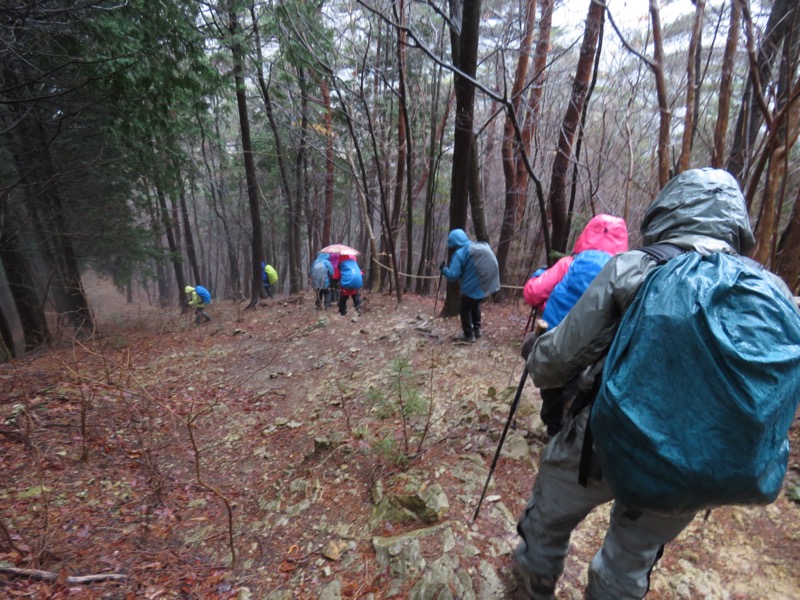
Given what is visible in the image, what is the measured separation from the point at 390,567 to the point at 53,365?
20.1ft

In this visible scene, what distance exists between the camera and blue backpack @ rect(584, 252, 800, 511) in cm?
106

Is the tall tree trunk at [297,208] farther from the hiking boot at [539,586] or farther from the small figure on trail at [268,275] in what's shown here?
the hiking boot at [539,586]

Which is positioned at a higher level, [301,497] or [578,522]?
[578,522]

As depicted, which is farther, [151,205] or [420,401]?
[151,205]

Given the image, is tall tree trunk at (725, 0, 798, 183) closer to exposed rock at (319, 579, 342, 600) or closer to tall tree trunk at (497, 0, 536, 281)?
tall tree trunk at (497, 0, 536, 281)

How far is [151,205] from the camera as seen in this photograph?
11.4 meters

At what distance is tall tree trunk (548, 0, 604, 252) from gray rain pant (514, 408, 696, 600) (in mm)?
6733

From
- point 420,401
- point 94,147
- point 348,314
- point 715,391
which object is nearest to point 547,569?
point 715,391

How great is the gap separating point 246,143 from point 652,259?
12.8 metres

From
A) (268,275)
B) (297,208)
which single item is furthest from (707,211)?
(297,208)

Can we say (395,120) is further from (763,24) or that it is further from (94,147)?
(763,24)

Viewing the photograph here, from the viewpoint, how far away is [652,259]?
141cm

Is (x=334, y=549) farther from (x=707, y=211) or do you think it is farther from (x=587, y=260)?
(x=707, y=211)

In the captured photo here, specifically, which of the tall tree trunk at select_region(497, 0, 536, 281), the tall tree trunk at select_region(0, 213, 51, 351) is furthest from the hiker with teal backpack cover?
the tall tree trunk at select_region(0, 213, 51, 351)
